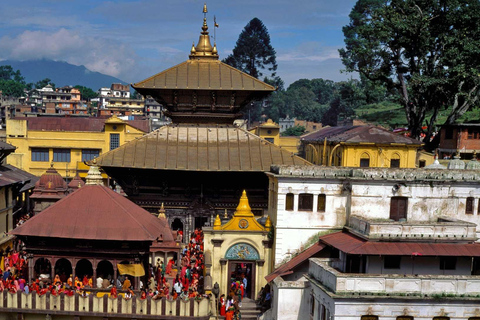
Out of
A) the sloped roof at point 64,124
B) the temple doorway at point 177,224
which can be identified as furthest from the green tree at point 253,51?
the temple doorway at point 177,224

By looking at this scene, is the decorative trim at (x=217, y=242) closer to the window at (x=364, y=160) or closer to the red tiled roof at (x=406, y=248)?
the red tiled roof at (x=406, y=248)

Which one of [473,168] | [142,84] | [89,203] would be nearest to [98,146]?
[142,84]

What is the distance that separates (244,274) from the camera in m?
30.5

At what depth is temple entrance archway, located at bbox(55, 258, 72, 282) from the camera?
28880 mm

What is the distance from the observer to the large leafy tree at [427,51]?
47938 mm

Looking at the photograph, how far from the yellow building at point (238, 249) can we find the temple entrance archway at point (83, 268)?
555 cm

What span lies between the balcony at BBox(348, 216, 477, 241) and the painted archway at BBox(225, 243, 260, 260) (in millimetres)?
5636

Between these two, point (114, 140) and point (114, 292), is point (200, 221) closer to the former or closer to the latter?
point (114, 292)

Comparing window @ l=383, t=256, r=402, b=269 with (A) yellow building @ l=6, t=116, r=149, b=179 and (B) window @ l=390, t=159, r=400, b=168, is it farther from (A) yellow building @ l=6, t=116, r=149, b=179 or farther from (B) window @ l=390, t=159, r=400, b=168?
(A) yellow building @ l=6, t=116, r=149, b=179

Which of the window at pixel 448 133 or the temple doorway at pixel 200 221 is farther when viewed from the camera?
the window at pixel 448 133

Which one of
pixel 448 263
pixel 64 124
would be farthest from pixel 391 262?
pixel 64 124

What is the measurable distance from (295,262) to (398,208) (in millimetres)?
5317

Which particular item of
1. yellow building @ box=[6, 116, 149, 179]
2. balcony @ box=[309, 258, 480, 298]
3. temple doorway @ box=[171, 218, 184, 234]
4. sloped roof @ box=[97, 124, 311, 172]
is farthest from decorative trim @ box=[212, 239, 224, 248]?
yellow building @ box=[6, 116, 149, 179]

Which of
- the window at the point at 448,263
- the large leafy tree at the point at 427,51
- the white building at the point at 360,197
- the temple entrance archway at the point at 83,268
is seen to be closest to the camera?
the window at the point at 448,263
